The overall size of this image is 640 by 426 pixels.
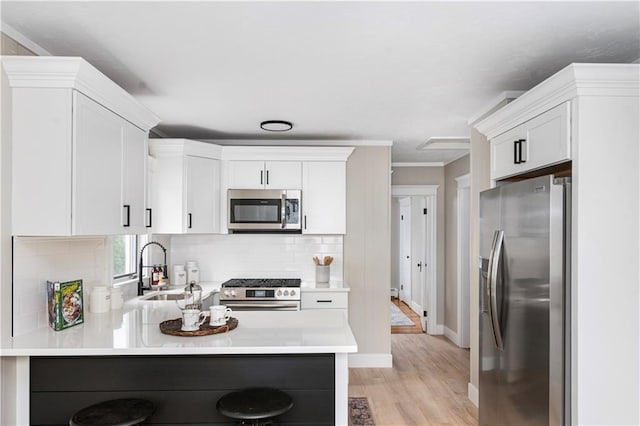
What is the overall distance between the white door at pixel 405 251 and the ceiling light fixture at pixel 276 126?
479 cm

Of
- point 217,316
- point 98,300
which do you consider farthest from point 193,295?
point 98,300

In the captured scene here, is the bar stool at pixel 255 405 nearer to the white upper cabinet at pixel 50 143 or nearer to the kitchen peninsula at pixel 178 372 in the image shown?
the kitchen peninsula at pixel 178 372

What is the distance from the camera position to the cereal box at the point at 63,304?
90.0 inches

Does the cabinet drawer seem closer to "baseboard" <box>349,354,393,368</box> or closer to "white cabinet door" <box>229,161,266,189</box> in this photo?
"baseboard" <box>349,354,393,368</box>

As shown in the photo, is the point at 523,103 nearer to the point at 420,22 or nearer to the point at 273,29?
the point at 420,22

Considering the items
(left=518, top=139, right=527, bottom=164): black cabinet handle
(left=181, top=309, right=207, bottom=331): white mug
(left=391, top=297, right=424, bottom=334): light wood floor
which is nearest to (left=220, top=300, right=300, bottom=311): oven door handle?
(left=181, top=309, right=207, bottom=331): white mug

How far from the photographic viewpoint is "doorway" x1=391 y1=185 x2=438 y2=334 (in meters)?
6.29

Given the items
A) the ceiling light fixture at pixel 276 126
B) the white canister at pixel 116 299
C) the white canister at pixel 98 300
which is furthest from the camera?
the ceiling light fixture at pixel 276 126

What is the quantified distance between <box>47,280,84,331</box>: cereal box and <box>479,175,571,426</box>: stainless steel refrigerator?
233 centimetres

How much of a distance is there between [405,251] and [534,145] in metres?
6.70

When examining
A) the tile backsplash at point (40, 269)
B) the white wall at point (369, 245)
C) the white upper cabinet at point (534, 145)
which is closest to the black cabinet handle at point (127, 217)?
the tile backsplash at point (40, 269)

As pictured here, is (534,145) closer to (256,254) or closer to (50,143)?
(50,143)

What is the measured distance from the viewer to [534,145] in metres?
2.33

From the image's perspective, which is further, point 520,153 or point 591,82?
point 520,153
